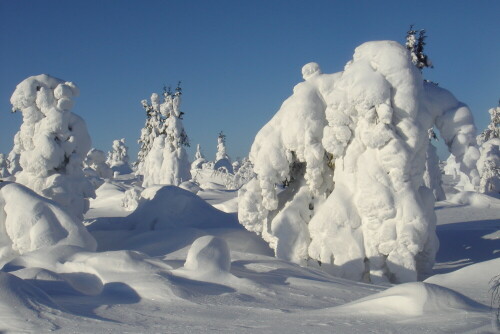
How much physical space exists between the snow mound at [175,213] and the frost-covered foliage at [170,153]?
15.7 metres

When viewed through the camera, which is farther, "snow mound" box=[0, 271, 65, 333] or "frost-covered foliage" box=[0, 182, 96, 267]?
"frost-covered foliage" box=[0, 182, 96, 267]

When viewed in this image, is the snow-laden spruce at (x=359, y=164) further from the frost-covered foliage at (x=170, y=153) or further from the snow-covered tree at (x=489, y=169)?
the frost-covered foliage at (x=170, y=153)

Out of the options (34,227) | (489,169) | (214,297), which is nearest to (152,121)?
(489,169)

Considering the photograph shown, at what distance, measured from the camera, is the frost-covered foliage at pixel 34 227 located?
35.4 feet

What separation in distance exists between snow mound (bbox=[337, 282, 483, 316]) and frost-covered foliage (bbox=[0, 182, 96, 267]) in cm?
707

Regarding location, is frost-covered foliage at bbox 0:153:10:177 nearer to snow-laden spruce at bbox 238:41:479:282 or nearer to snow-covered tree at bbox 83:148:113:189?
snow-covered tree at bbox 83:148:113:189

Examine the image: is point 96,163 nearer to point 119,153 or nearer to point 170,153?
point 170,153

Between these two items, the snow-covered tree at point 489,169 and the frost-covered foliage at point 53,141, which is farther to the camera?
the snow-covered tree at point 489,169

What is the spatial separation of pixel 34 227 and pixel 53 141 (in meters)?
4.60

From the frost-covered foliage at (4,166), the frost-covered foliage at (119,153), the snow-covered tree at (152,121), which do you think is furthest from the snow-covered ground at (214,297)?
the frost-covered foliage at (119,153)

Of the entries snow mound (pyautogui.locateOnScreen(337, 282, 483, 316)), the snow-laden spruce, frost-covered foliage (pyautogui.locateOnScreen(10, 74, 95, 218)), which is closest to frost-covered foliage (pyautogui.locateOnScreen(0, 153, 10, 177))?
frost-covered foliage (pyautogui.locateOnScreen(10, 74, 95, 218))

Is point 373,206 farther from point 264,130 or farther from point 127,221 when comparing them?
point 127,221

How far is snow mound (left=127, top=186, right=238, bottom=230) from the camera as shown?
14109mm

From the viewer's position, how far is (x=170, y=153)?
32312 mm
